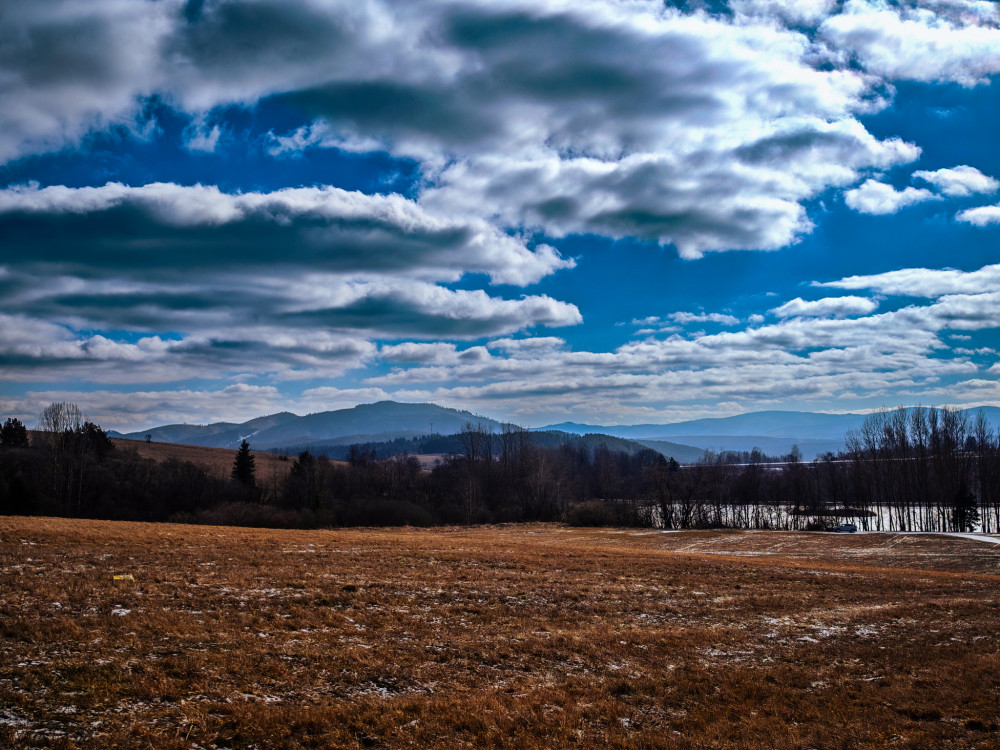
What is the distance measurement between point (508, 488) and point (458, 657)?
4241 inches

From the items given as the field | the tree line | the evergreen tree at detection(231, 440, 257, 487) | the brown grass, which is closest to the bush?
the tree line

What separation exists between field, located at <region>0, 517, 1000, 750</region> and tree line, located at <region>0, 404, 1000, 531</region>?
194 feet

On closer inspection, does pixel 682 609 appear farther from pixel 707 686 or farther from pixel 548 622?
pixel 707 686

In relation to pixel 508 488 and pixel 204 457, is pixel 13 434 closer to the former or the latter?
pixel 204 457

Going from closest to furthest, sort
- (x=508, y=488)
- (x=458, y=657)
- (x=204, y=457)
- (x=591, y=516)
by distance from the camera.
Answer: (x=458, y=657) → (x=591, y=516) → (x=508, y=488) → (x=204, y=457)

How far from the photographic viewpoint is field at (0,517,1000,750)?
28.7ft

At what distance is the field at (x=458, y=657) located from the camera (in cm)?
873

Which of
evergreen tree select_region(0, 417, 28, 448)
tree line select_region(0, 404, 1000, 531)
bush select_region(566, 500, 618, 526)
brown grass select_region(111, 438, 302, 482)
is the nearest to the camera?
tree line select_region(0, 404, 1000, 531)

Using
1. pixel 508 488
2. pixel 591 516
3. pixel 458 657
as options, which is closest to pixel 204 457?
pixel 508 488

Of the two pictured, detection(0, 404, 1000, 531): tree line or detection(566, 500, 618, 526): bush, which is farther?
detection(566, 500, 618, 526): bush

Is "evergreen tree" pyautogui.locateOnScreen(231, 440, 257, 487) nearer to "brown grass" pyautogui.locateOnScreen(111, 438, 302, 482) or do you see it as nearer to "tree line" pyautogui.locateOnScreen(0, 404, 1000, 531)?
"tree line" pyautogui.locateOnScreen(0, 404, 1000, 531)

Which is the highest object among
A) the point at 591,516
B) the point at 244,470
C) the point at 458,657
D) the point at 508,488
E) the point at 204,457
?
the point at 458,657

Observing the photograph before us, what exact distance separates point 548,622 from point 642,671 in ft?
13.6

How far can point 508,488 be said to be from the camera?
118875mm
